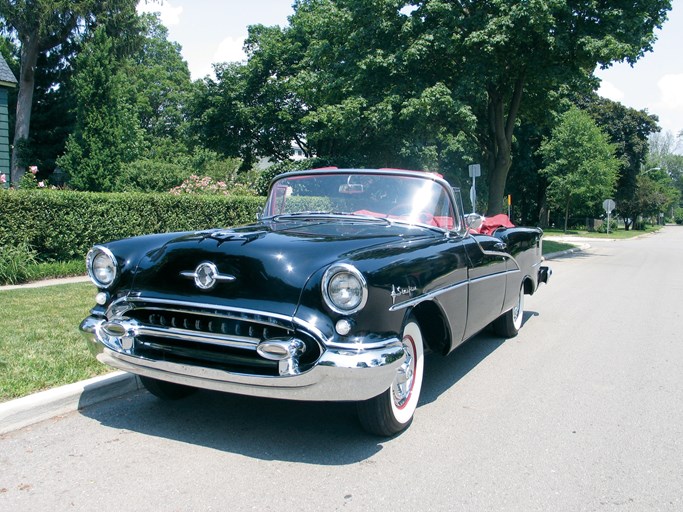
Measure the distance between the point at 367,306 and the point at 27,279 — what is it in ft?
26.7

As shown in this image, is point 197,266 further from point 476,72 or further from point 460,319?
point 476,72

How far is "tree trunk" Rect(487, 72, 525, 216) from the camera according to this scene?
69.7ft

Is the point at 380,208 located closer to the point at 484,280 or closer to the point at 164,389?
the point at 484,280

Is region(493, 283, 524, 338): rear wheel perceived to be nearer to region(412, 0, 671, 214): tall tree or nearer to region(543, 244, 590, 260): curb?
region(412, 0, 671, 214): tall tree

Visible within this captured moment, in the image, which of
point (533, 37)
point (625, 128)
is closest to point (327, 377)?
point (533, 37)

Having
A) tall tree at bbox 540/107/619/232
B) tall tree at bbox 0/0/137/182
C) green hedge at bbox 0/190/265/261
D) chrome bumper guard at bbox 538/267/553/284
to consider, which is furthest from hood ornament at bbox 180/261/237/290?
tall tree at bbox 540/107/619/232

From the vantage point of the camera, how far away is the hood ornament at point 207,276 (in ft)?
11.3

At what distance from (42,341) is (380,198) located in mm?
3474

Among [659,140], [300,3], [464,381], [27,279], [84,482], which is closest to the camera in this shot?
[84,482]

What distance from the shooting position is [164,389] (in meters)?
4.32

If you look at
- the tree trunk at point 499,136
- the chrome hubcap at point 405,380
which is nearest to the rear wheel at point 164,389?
the chrome hubcap at point 405,380

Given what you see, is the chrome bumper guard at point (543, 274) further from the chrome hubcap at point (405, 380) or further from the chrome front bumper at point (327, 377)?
the chrome front bumper at point (327, 377)

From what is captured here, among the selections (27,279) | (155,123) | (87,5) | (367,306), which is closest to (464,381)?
(367,306)

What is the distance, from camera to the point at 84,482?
10.3 feet
